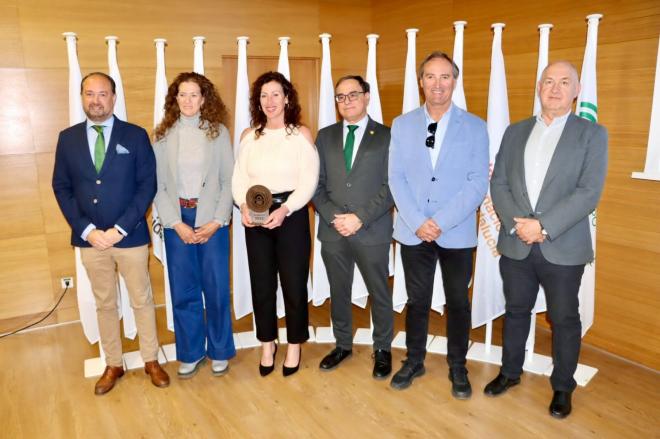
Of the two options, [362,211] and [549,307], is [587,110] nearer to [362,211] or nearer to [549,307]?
[549,307]

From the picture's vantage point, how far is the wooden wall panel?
3201 millimetres

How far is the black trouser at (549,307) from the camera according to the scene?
2.72 metres

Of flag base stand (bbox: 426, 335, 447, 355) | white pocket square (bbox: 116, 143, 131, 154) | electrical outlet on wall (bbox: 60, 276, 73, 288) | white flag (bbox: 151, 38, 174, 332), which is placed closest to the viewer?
white pocket square (bbox: 116, 143, 131, 154)

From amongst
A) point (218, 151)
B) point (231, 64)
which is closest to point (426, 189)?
point (218, 151)

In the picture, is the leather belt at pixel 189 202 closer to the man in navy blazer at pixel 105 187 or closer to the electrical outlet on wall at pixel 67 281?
the man in navy blazer at pixel 105 187

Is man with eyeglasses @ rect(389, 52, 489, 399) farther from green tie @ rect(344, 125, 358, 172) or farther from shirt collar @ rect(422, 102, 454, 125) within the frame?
green tie @ rect(344, 125, 358, 172)

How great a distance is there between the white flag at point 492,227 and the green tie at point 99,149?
2.35 meters

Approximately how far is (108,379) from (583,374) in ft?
9.88

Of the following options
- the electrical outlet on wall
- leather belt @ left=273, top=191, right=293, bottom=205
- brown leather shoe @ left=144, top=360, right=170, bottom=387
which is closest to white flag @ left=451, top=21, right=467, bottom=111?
leather belt @ left=273, top=191, right=293, bottom=205

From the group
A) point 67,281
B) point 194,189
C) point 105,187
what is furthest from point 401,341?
point 67,281

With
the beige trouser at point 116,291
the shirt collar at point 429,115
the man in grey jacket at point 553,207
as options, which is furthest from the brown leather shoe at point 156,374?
the shirt collar at point 429,115

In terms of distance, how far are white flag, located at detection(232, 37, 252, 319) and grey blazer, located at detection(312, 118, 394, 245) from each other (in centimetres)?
64

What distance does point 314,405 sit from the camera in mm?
2992

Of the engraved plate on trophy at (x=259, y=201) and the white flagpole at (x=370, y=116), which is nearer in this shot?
the engraved plate on trophy at (x=259, y=201)
